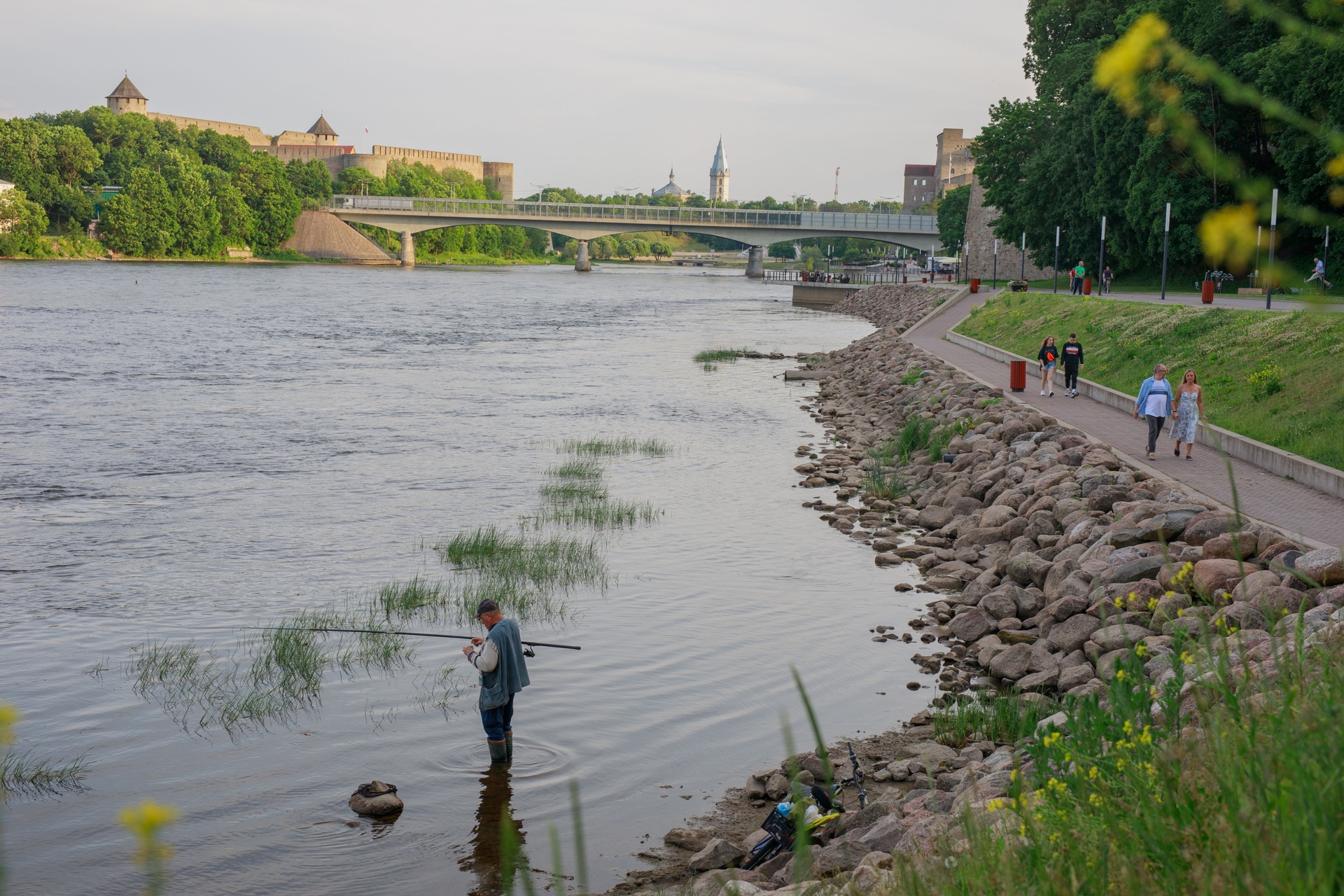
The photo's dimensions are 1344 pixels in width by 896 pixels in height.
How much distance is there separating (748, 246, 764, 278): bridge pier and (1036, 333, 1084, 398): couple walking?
117149 millimetres

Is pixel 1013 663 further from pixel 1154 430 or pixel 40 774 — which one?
pixel 40 774

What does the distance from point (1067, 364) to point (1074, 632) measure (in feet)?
47.5

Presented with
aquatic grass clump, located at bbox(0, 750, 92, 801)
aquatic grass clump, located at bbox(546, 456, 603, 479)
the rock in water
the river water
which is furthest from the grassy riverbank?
aquatic grass clump, located at bbox(0, 750, 92, 801)

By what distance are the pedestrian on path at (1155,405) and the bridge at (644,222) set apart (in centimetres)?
9036

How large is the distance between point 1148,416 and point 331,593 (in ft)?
36.0

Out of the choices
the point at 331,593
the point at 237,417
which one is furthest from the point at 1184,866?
the point at 237,417

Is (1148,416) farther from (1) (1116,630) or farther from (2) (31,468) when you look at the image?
(2) (31,468)

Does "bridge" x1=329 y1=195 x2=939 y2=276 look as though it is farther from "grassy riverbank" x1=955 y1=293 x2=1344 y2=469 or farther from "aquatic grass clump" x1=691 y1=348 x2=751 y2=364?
"grassy riverbank" x1=955 y1=293 x2=1344 y2=469

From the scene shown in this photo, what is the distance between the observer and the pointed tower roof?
584 ft

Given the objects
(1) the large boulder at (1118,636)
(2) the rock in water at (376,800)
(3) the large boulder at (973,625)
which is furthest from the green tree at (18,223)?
(1) the large boulder at (1118,636)

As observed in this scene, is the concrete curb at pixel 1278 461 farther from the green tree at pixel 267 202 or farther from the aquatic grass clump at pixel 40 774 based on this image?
the green tree at pixel 267 202

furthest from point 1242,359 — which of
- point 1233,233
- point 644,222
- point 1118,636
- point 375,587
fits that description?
point 644,222

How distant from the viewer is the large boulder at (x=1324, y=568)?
29.1 feet

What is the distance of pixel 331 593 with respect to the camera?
516 inches
